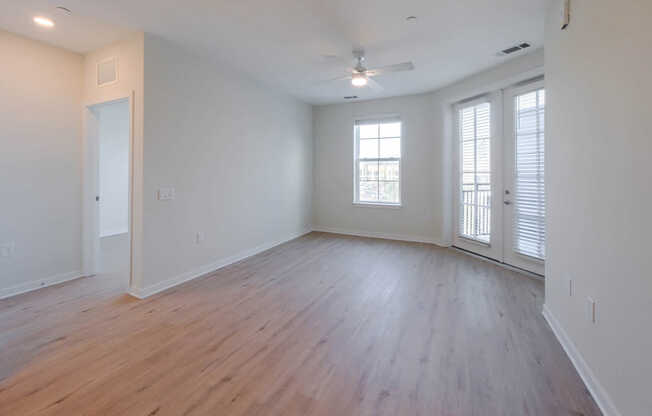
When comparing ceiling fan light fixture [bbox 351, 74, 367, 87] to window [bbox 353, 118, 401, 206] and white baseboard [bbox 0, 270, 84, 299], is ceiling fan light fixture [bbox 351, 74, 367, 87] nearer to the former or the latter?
window [bbox 353, 118, 401, 206]

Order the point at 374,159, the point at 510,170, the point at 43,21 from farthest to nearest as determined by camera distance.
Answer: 1. the point at 374,159
2. the point at 510,170
3. the point at 43,21

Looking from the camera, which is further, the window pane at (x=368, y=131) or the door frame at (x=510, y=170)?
the window pane at (x=368, y=131)

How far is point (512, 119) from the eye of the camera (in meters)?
3.76

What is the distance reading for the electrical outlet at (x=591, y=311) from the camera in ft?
5.40

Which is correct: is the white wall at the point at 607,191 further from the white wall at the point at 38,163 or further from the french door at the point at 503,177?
the white wall at the point at 38,163

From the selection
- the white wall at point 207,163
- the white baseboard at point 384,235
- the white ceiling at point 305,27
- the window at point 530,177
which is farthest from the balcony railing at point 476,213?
the white wall at point 207,163

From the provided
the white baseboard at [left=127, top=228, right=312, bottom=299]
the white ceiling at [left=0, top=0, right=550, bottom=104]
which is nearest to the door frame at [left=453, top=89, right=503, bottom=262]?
the white ceiling at [left=0, top=0, right=550, bottom=104]

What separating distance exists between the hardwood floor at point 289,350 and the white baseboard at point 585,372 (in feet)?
0.15

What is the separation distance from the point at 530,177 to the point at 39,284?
5702mm

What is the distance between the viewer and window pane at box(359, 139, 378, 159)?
575 cm

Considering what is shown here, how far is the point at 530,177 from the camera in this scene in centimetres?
354

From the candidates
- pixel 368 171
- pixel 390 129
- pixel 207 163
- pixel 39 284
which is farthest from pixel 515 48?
pixel 39 284

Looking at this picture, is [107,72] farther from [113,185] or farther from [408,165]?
[408,165]

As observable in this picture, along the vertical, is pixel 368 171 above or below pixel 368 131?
below
